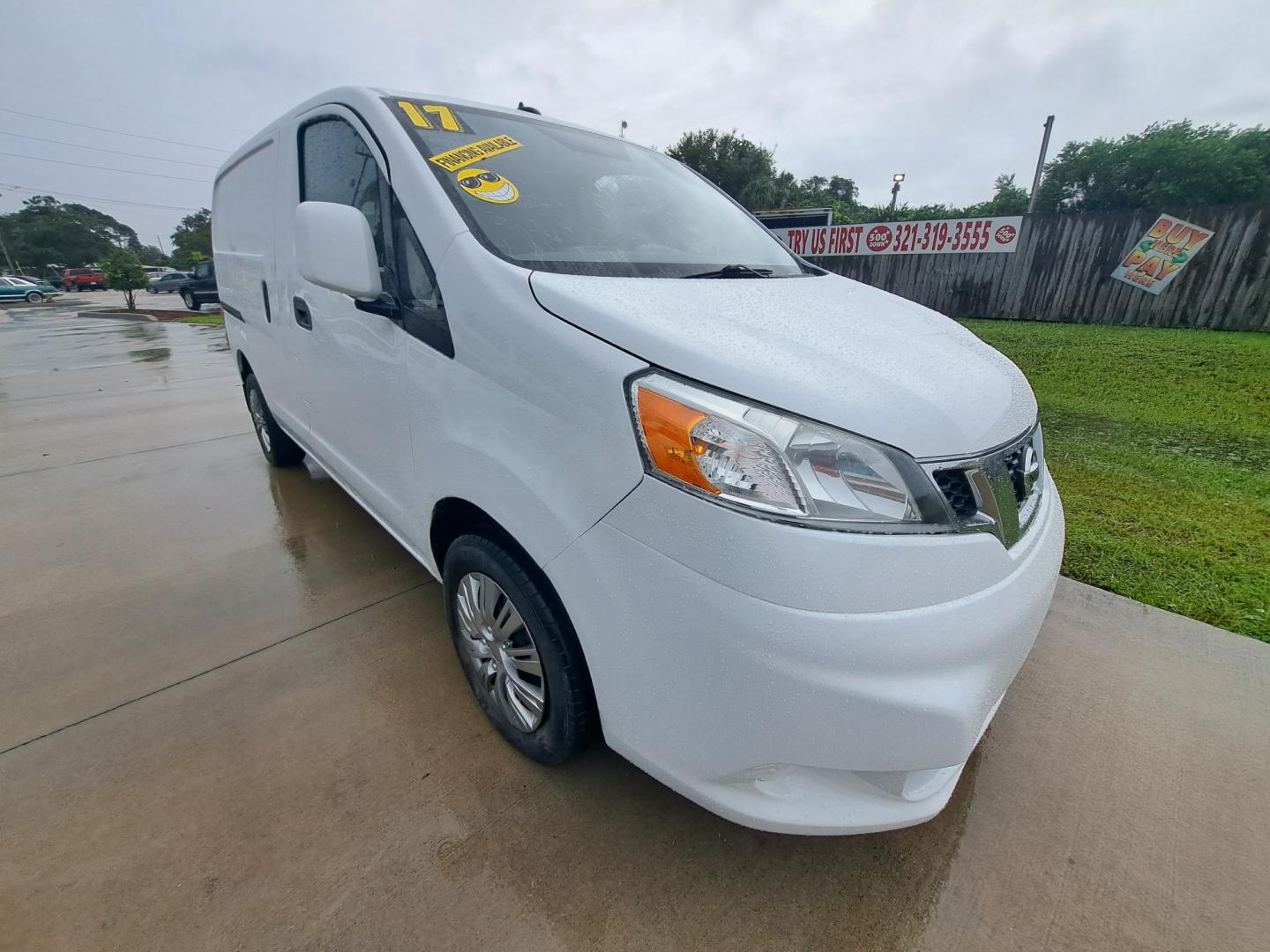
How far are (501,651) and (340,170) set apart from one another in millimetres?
1738

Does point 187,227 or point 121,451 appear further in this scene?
point 187,227

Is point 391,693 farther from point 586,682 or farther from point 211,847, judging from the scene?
point 586,682

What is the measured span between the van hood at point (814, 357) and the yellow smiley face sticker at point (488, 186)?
0.41m

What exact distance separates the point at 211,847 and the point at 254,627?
3.33ft

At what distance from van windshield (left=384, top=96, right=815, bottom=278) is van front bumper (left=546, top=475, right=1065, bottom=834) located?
31.9 inches

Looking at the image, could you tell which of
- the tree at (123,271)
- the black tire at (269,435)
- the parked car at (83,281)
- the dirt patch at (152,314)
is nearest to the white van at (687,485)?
the black tire at (269,435)

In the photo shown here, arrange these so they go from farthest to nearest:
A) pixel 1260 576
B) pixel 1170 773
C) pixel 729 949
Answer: pixel 1260 576 < pixel 1170 773 < pixel 729 949

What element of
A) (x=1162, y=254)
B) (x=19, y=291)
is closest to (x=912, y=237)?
(x=1162, y=254)

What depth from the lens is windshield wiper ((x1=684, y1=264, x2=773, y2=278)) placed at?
171 centimetres

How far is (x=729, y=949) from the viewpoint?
124cm

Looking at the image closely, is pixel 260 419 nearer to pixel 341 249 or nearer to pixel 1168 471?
pixel 341 249

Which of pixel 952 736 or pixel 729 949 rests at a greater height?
pixel 952 736

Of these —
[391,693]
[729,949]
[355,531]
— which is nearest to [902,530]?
[729,949]

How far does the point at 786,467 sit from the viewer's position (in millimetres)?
1054
